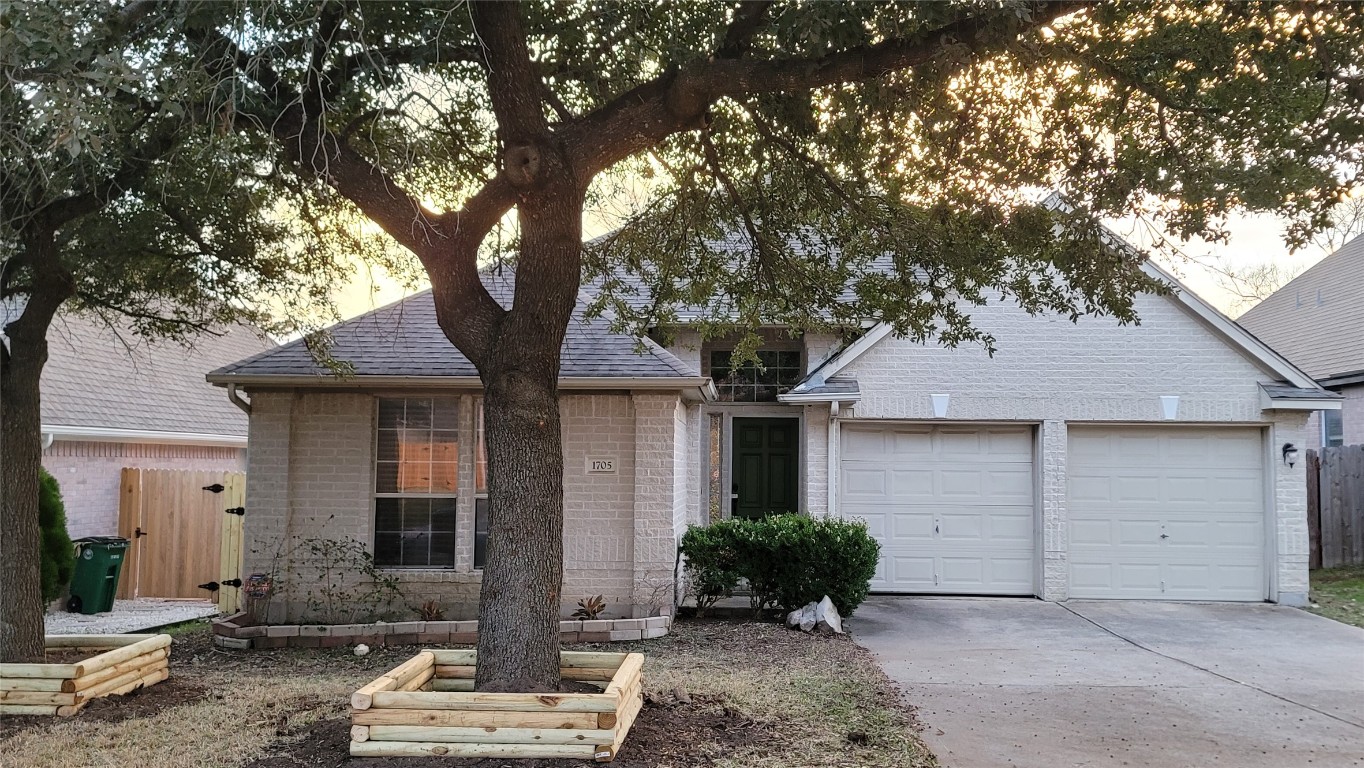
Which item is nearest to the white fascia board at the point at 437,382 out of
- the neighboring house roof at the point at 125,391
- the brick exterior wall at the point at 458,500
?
the brick exterior wall at the point at 458,500

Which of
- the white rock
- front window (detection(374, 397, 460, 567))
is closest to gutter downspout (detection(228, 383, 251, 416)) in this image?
front window (detection(374, 397, 460, 567))

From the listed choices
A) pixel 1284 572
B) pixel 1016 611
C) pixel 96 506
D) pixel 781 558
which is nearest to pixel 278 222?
pixel 781 558

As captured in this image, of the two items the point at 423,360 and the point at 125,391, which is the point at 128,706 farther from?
the point at 125,391

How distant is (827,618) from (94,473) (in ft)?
37.2

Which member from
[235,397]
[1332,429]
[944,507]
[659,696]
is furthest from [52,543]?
[1332,429]

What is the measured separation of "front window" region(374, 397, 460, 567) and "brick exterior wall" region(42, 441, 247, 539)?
5857 mm

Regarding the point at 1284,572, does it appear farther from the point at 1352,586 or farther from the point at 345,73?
the point at 345,73

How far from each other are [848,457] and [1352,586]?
307 inches

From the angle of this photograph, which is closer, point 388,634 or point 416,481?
point 388,634

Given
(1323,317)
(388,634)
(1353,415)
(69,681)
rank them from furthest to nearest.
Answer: (1323,317) → (1353,415) → (388,634) → (69,681)

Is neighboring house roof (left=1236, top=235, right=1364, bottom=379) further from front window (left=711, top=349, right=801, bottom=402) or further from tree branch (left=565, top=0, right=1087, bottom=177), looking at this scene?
tree branch (left=565, top=0, right=1087, bottom=177)

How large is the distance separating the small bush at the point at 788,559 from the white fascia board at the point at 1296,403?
583 centimetres

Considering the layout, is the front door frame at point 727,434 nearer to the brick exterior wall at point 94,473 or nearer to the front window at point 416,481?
the front window at point 416,481

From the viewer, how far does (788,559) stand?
10.8 m
